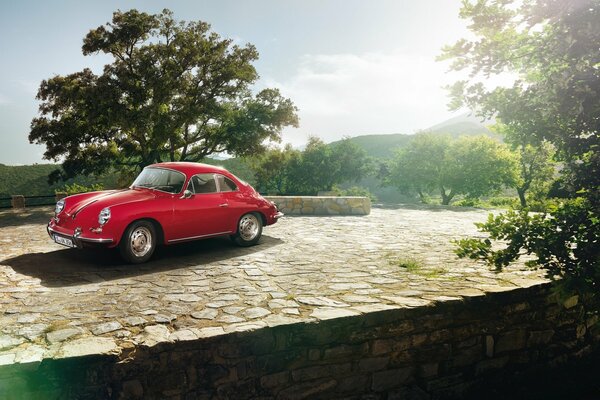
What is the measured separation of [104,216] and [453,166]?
31919mm

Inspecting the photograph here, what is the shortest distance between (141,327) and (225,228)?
146 inches

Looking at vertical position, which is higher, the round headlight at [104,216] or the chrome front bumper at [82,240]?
the round headlight at [104,216]

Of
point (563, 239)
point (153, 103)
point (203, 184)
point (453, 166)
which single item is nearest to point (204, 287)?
point (203, 184)

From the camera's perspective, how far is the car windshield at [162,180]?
22.3ft

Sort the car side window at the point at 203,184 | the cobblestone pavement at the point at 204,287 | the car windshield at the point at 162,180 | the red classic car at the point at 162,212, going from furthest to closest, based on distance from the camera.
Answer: the car side window at the point at 203,184 < the car windshield at the point at 162,180 < the red classic car at the point at 162,212 < the cobblestone pavement at the point at 204,287

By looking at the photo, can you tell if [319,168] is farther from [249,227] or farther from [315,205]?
[249,227]

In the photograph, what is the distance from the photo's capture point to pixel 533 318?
5.29m

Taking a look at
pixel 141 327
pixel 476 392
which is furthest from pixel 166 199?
pixel 476 392

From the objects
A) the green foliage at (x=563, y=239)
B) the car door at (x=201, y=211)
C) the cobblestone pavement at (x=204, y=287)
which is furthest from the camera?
the car door at (x=201, y=211)

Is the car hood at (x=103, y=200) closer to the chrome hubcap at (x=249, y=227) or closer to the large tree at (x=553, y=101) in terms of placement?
the chrome hubcap at (x=249, y=227)

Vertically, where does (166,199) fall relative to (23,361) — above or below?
above

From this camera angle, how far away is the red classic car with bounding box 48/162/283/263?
19.3 feet

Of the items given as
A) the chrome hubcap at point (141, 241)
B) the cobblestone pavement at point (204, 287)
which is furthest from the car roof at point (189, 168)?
the cobblestone pavement at point (204, 287)

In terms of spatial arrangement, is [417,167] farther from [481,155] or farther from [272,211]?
[272,211]
